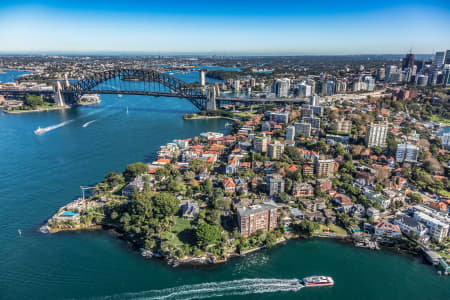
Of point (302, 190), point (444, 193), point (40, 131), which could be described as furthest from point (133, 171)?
point (444, 193)

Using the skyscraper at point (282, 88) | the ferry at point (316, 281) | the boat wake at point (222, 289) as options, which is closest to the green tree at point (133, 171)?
the boat wake at point (222, 289)

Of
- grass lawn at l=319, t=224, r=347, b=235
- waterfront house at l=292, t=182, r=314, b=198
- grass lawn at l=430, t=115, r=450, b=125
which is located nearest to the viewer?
grass lawn at l=319, t=224, r=347, b=235

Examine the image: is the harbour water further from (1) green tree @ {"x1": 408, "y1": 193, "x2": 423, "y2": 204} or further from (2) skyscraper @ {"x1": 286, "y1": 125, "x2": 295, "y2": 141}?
(2) skyscraper @ {"x1": 286, "y1": 125, "x2": 295, "y2": 141}

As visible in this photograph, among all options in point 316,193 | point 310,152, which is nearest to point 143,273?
point 316,193

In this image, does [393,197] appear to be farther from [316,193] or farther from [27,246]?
[27,246]

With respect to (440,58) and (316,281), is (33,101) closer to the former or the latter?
(316,281)

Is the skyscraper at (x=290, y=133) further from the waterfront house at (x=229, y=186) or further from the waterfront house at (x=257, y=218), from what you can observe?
the waterfront house at (x=257, y=218)

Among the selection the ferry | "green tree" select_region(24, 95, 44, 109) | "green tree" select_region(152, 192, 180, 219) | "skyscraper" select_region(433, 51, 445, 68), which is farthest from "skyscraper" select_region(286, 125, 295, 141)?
"skyscraper" select_region(433, 51, 445, 68)
